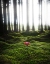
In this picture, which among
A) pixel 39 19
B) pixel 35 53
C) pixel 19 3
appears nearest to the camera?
pixel 35 53

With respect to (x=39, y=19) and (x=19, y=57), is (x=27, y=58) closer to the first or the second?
(x=19, y=57)

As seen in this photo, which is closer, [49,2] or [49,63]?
[49,63]

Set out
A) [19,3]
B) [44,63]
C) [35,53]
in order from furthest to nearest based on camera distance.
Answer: [19,3] < [35,53] < [44,63]

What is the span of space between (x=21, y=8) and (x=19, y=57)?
16515mm

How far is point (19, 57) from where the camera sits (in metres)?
7.11

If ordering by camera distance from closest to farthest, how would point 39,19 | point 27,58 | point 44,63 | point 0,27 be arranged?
point 44,63, point 27,58, point 0,27, point 39,19

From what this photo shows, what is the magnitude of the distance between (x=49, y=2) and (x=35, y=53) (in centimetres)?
1633

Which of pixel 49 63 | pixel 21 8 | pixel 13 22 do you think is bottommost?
pixel 49 63

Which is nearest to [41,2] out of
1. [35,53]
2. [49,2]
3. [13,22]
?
[49,2]

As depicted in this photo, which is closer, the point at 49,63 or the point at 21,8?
the point at 49,63

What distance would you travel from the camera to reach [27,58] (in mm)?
6934

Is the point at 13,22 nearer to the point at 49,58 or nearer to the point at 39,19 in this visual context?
the point at 39,19

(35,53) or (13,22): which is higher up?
(13,22)

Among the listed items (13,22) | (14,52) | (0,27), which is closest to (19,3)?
(13,22)
